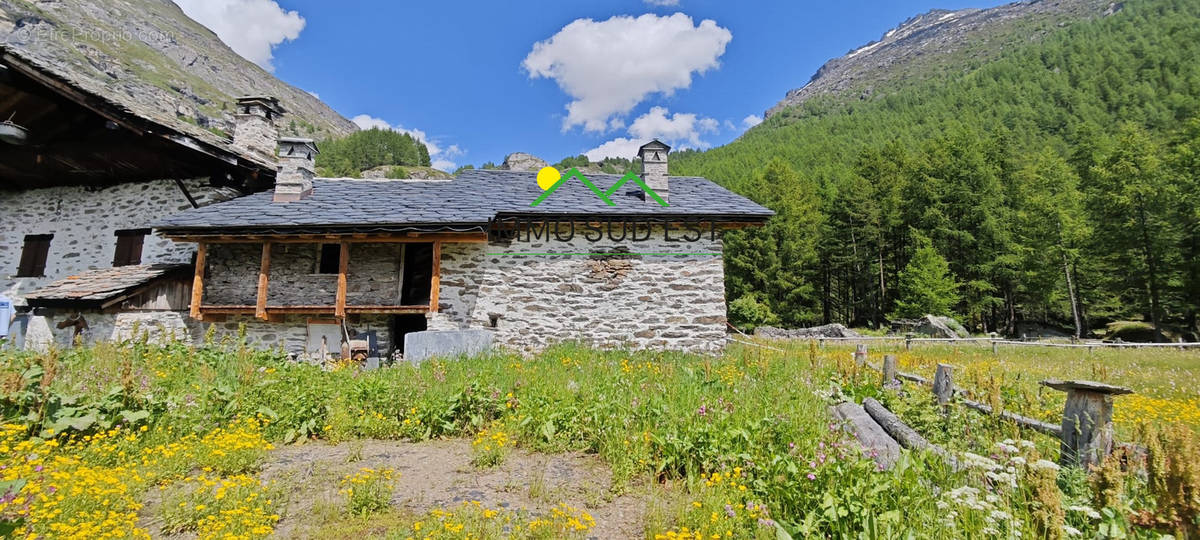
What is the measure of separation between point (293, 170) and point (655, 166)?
10.0 m

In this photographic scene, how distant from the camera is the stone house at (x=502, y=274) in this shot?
468 inches

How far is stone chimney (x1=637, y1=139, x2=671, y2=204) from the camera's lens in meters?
13.5

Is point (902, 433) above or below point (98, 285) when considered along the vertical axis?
below

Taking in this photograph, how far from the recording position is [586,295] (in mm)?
12414

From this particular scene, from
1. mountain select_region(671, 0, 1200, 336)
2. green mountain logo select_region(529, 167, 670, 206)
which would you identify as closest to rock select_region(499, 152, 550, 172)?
mountain select_region(671, 0, 1200, 336)

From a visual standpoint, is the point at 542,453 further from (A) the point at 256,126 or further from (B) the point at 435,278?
(A) the point at 256,126

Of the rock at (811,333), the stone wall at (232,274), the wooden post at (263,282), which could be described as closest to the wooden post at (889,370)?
the wooden post at (263,282)

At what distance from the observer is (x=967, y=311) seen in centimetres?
3091

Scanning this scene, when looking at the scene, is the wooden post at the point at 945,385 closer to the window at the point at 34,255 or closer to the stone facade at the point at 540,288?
the stone facade at the point at 540,288

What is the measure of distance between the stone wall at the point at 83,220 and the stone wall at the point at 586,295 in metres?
7.86

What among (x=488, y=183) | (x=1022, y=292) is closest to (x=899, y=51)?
(x=1022, y=292)

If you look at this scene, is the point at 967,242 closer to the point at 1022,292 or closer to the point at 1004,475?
the point at 1022,292

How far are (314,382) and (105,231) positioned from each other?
1263 centimetres

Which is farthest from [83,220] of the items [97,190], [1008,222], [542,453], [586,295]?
[1008,222]
